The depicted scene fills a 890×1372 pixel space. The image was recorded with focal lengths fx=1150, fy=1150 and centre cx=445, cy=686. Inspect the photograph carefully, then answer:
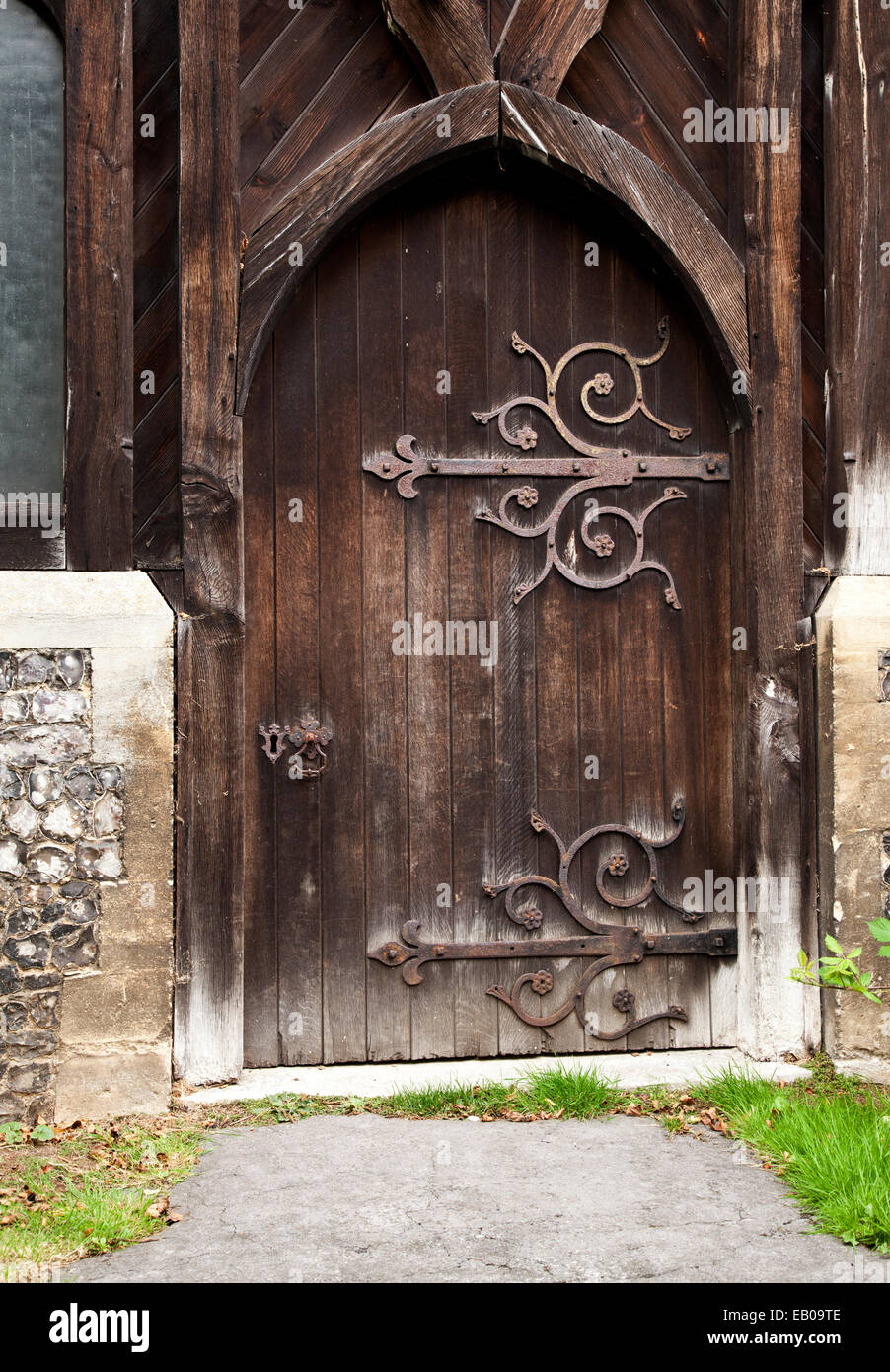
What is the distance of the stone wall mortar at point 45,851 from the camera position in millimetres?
3143

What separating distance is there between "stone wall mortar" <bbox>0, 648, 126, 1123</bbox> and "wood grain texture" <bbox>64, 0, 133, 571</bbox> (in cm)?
39

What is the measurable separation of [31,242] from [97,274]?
0.29 meters

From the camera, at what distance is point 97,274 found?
3330mm

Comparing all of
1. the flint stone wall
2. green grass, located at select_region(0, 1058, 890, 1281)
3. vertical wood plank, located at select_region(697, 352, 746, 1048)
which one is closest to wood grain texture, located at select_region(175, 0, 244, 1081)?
the flint stone wall

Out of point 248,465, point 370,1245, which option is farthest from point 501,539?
point 370,1245

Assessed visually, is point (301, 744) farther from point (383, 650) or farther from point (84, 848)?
point (84, 848)

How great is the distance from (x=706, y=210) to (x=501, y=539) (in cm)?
127

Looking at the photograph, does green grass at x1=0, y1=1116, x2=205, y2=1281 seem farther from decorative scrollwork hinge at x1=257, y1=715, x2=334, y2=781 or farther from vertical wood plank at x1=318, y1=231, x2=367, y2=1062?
decorative scrollwork hinge at x1=257, y1=715, x2=334, y2=781

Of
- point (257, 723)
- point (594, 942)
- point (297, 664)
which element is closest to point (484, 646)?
point (297, 664)

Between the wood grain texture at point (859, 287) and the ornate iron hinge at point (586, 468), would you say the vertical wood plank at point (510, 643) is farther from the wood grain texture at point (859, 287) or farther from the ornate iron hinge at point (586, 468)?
the wood grain texture at point (859, 287)

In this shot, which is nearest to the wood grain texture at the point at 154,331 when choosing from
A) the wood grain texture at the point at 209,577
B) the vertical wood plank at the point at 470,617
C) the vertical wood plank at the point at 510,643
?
the wood grain texture at the point at 209,577

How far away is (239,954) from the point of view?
134 inches

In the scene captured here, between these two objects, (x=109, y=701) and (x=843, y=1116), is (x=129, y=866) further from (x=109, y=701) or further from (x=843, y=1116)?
(x=843, y=1116)

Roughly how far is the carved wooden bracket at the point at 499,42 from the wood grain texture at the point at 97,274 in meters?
0.87
